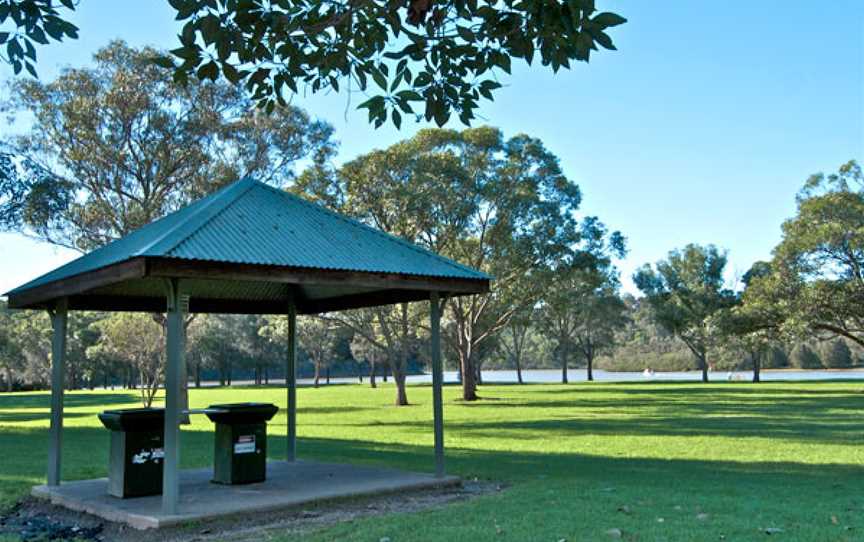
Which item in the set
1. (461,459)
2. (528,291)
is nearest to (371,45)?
(461,459)

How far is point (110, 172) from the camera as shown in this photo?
2384cm

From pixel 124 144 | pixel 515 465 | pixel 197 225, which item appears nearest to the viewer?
pixel 197 225

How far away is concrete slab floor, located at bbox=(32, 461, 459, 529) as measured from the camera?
26.6ft

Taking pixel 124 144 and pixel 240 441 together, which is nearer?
pixel 240 441

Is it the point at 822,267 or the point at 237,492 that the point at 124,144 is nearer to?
the point at 237,492

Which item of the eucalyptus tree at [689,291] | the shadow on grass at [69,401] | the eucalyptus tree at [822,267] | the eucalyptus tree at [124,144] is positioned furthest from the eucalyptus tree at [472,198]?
the eucalyptus tree at [689,291]

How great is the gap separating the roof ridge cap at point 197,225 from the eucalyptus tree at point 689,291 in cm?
4971

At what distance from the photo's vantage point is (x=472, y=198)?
2936 cm

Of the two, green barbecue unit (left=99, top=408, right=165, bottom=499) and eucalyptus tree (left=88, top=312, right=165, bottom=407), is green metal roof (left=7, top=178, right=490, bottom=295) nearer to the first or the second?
green barbecue unit (left=99, top=408, right=165, bottom=499)

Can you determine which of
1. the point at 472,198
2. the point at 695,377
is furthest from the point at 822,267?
the point at 695,377

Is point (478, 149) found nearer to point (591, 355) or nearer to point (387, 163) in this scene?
point (387, 163)

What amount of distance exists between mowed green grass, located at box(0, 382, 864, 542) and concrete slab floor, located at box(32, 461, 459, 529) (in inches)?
40.2

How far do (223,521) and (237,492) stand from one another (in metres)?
1.36

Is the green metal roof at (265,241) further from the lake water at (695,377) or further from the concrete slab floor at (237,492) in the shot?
the lake water at (695,377)
